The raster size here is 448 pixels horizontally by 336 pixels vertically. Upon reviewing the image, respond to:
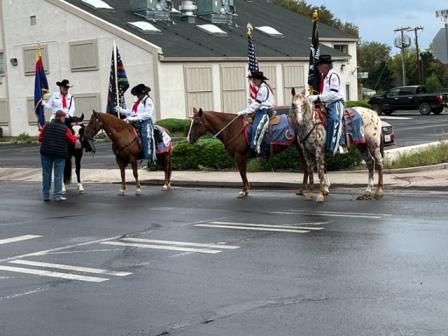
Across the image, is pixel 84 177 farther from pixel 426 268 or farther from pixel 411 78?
pixel 411 78

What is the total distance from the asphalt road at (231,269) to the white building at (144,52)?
26281 millimetres

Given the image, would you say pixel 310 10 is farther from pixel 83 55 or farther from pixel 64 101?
pixel 64 101

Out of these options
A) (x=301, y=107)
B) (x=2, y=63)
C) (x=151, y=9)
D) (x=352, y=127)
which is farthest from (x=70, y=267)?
(x=2, y=63)

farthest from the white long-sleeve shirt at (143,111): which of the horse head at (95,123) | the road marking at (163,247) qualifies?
the road marking at (163,247)

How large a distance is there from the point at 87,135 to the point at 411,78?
264 ft

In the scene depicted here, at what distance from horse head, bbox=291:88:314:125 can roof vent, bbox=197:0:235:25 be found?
33684mm

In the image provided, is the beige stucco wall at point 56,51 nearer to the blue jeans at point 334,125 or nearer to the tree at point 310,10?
the blue jeans at point 334,125

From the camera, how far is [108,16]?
41.5m

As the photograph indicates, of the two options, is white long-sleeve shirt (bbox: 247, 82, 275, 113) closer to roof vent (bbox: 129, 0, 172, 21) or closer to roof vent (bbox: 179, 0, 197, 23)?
roof vent (bbox: 129, 0, 172, 21)

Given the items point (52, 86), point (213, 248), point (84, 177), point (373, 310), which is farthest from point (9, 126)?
point (373, 310)

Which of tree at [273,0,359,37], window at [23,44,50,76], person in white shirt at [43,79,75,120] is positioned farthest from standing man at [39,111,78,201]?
tree at [273,0,359,37]

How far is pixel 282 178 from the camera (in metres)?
17.6

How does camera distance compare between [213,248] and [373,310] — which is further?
[213,248]

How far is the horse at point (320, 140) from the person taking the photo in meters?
13.6
